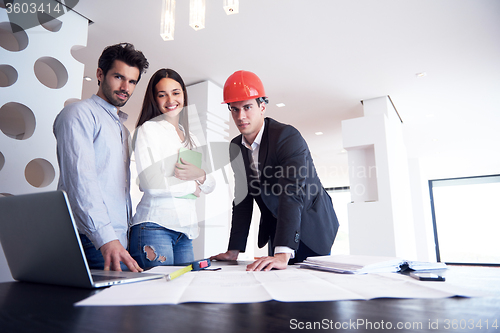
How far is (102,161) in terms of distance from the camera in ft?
4.13

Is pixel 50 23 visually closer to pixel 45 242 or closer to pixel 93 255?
pixel 93 255

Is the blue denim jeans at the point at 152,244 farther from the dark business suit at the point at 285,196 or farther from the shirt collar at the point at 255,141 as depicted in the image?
the shirt collar at the point at 255,141

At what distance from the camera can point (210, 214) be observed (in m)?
3.69

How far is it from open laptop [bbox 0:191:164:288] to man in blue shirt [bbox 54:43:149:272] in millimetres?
284

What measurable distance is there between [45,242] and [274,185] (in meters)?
0.97

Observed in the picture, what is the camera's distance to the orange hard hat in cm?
158

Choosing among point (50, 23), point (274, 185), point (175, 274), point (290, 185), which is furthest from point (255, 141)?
point (50, 23)

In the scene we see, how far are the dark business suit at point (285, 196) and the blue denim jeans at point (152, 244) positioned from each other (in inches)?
12.2

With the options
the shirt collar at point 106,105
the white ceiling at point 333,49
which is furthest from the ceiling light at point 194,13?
the white ceiling at point 333,49

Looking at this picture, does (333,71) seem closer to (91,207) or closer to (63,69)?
(63,69)

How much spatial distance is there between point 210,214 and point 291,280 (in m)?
3.06

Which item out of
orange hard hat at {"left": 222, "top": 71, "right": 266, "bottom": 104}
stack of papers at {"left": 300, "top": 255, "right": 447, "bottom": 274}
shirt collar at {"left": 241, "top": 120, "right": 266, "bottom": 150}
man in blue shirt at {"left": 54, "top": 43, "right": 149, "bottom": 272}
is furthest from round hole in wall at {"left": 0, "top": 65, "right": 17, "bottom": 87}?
stack of papers at {"left": 300, "top": 255, "right": 447, "bottom": 274}

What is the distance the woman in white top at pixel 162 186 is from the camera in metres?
1.27

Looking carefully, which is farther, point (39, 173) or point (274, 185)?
point (39, 173)
